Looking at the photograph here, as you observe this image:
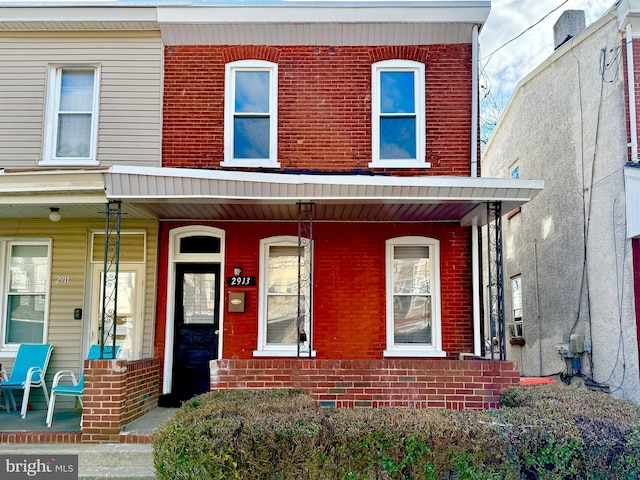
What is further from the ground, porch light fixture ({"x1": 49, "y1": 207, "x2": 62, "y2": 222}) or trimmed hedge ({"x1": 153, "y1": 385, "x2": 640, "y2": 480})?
porch light fixture ({"x1": 49, "y1": 207, "x2": 62, "y2": 222})

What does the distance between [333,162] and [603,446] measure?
18.6 feet

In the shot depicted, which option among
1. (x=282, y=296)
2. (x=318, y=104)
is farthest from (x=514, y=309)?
(x=318, y=104)

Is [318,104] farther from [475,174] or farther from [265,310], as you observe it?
[265,310]

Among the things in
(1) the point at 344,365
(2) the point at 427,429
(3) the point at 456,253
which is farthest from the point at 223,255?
(2) the point at 427,429

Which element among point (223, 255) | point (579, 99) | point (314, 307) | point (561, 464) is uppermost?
point (579, 99)

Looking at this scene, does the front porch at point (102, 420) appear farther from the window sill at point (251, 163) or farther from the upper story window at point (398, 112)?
the upper story window at point (398, 112)

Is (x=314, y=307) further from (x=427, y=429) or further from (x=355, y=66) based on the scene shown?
(x=427, y=429)

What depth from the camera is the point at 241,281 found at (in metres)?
8.66

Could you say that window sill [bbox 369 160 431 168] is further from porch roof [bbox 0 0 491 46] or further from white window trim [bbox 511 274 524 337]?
white window trim [bbox 511 274 524 337]

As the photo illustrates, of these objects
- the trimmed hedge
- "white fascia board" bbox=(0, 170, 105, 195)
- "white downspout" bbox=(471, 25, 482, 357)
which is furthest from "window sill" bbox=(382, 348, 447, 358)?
"white fascia board" bbox=(0, 170, 105, 195)

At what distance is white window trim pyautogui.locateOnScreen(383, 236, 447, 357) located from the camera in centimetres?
850

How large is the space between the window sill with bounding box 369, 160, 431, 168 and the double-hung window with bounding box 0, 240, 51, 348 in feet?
17.2

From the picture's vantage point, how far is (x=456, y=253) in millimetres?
8703

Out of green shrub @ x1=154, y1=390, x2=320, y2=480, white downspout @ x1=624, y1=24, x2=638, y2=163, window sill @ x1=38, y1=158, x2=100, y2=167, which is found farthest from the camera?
window sill @ x1=38, y1=158, x2=100, y2=167
